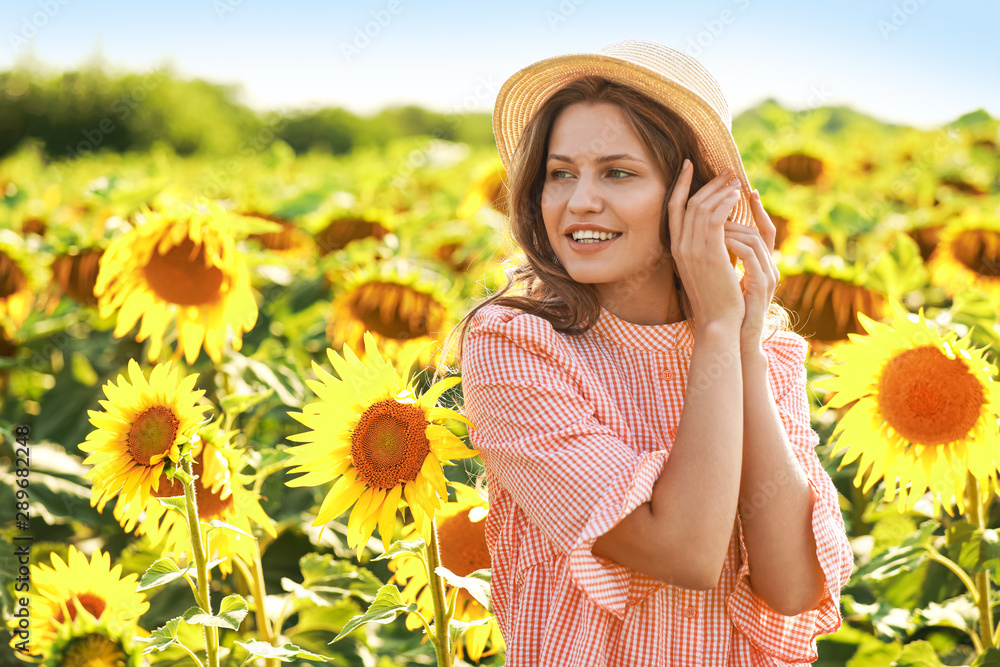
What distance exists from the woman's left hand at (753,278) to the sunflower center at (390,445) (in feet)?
2.07

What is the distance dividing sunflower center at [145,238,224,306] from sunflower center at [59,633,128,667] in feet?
3.99

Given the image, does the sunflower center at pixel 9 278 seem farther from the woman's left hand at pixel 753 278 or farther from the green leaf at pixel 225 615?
the woman's left hand at pixel 753 278

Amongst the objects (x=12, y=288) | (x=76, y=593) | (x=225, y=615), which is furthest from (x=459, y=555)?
(x=12, y=288)

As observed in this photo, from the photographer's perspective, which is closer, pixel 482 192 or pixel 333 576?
pixel 333 576

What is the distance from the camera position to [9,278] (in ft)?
9.34

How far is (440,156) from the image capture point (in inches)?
236

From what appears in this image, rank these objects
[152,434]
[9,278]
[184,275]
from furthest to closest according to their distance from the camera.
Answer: [9,278] < [184,275] < [152,434]

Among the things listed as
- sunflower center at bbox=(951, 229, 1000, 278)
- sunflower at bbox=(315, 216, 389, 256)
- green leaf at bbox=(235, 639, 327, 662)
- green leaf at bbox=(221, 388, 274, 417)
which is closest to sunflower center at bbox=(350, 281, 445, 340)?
sunflower at bbox=(315, 216, 389, 256)

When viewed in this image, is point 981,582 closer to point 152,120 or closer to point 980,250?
point 980,250

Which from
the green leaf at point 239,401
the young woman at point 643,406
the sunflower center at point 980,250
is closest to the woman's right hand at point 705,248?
the young woman at point 643,406

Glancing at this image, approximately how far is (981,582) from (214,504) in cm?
174

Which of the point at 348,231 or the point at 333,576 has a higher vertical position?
the point at 348,231

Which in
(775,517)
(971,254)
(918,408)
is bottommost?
(775,517)

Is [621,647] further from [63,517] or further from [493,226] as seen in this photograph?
[493,226]
